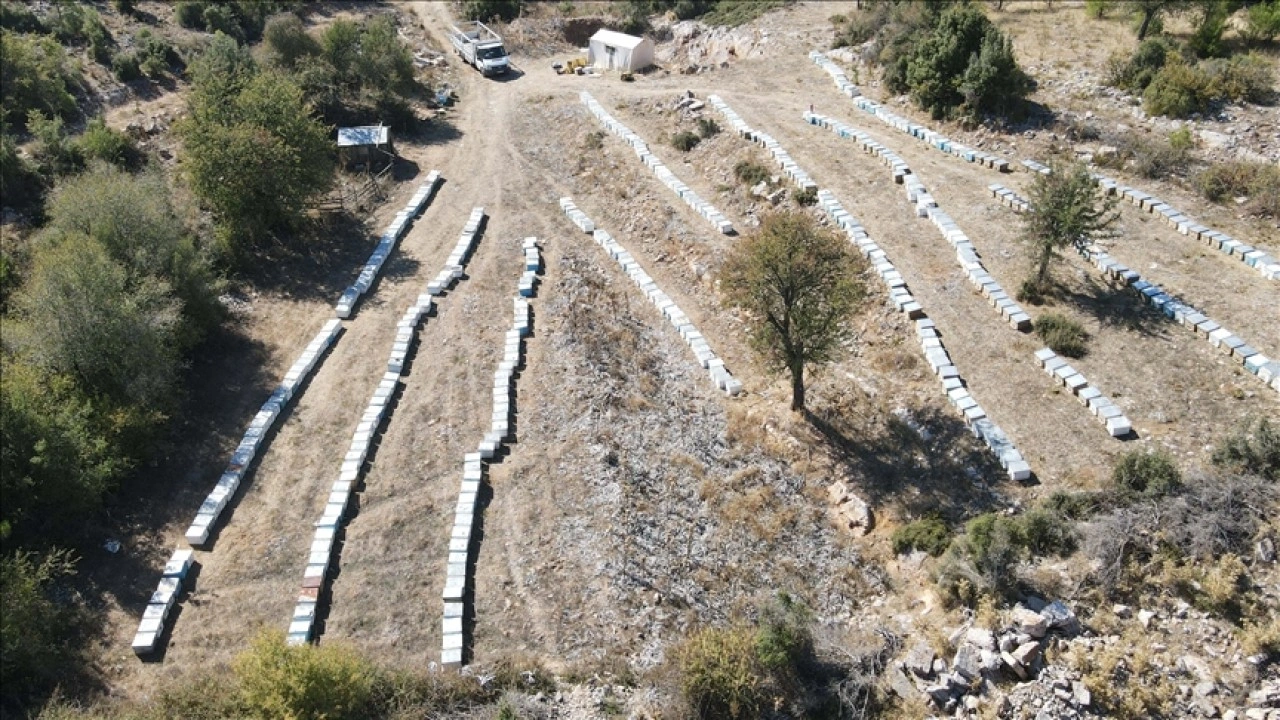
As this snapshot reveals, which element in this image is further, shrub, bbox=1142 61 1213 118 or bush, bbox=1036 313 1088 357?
shrub, bbox=1142 61 1213 118

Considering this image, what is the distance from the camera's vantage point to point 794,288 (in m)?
28.5

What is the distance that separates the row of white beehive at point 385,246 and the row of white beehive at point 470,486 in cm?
681

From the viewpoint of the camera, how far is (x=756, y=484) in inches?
1125

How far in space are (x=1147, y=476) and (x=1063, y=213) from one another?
1046cm

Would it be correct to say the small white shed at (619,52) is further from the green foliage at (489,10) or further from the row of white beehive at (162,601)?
the row of white beehive at (162,601)

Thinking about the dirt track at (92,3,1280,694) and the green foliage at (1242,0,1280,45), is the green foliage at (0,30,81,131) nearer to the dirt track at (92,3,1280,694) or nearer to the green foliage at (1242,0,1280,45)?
the dirt track at (92,3,1280,694)

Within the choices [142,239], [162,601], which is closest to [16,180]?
[142,239]

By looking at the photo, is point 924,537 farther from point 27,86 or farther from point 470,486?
point 27,86

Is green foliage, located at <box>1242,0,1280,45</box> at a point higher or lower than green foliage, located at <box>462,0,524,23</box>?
higher

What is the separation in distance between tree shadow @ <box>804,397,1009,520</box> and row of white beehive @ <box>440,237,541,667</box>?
1088 cm

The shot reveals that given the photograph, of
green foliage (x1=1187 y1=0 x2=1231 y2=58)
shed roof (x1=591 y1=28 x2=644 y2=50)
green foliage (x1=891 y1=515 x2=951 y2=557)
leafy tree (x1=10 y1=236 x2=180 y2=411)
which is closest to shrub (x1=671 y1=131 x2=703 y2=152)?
shed roof (x1=591 y1=28 x2=644 y2=50)

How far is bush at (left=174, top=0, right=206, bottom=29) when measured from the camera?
57125mm

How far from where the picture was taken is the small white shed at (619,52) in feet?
192

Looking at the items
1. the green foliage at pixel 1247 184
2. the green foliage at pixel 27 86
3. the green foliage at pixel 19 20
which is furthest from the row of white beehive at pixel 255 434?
the green foliage at pixel 1247 184
